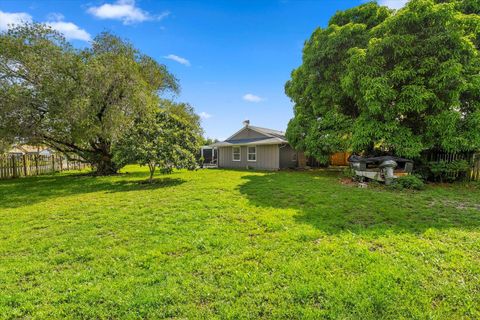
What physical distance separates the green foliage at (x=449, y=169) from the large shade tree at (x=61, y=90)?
1291cm

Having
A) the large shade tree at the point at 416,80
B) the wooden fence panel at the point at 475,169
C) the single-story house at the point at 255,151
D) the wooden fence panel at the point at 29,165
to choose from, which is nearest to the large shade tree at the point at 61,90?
the wooden fence panel at the point at 29,165

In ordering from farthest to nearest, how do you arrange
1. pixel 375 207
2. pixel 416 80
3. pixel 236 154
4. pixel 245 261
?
pixel 236 154, pixel 416 80, pixel 375 207, pixel 245 261

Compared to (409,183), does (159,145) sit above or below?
above

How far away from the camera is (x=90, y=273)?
2.99m

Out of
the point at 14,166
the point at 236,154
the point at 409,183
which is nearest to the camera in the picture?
the point at 409,183

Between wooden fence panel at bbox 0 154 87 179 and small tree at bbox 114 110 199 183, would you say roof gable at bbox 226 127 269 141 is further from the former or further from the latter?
wooden fence panel at bbox 0 154 87 179

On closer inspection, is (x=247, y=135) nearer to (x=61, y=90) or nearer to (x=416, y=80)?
(x=416, y=80)

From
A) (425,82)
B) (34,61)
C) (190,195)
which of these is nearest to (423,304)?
(190,195)

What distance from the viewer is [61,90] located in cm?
930

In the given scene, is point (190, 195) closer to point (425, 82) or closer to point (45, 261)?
point (45, 261)

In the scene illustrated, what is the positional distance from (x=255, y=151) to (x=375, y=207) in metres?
12.1

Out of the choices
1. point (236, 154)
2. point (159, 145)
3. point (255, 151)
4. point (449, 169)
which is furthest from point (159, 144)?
point (449, 169)

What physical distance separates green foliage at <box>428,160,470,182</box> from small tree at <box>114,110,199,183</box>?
10.0 m

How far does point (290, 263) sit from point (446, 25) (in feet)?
34.0
